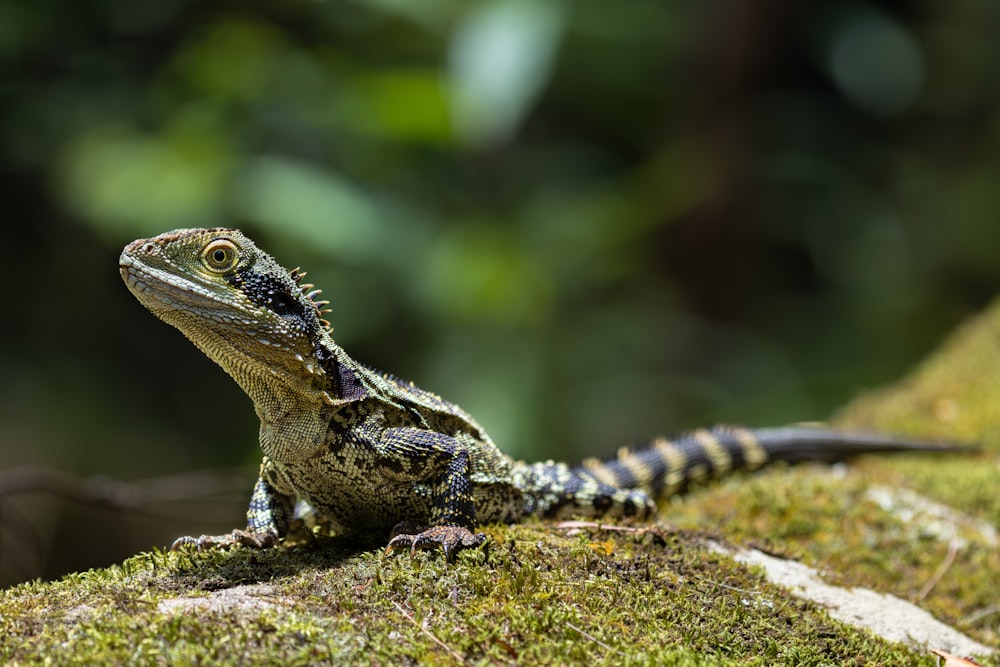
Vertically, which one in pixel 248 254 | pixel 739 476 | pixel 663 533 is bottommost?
pixel 739 476

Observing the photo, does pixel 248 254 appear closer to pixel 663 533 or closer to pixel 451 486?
pixel 451 486

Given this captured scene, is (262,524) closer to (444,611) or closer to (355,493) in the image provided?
(355,493)

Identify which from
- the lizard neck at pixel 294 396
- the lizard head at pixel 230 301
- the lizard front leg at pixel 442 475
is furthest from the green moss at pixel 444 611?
the lizard head at pixel 230 301

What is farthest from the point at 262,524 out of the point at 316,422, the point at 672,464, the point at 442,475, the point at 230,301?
the point at 672,464

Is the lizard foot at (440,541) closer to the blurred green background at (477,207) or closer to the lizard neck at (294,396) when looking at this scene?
the lizard neck at (294,396)

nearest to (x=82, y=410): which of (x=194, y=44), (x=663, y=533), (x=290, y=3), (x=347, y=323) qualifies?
(x=347, y=323)

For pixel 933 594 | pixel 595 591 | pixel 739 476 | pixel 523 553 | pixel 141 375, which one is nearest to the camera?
pixel 595 591
